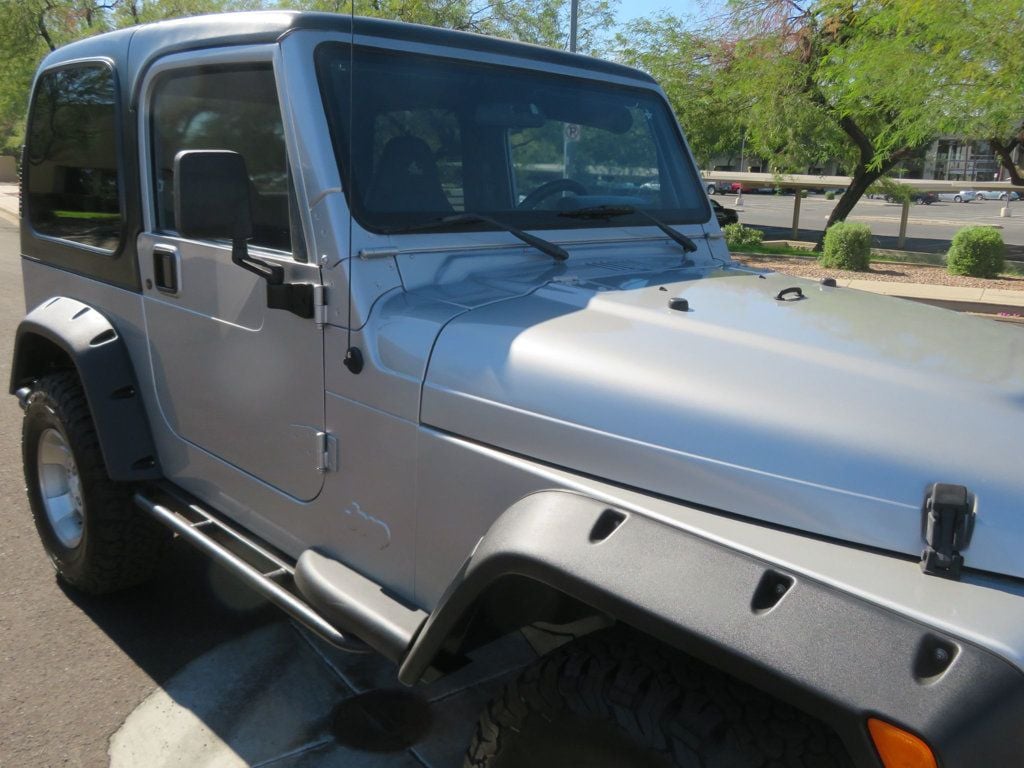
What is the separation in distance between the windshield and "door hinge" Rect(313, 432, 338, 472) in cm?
56

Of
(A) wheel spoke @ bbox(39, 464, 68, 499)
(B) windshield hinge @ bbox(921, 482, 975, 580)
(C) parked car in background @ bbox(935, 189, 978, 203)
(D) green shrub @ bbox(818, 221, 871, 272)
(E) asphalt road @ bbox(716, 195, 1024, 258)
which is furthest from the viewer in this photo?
(C) parked car in background @ bbox(935, 189, 978, 203)

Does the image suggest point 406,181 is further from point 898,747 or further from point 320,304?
point 898,747

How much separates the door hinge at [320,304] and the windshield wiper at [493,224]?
0.24 m

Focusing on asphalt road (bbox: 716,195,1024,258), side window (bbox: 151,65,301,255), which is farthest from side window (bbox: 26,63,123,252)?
asphalt road (bbox: 716,195,1024,258)

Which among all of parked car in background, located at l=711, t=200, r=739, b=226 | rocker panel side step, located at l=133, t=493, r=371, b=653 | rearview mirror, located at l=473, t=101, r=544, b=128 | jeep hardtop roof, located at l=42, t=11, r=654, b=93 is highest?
jeep hardtop roof, located at l=42, t=11, r=654, b=93

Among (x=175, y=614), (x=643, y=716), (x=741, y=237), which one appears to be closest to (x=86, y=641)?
(x=175, y=614)

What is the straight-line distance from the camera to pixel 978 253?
1443cm

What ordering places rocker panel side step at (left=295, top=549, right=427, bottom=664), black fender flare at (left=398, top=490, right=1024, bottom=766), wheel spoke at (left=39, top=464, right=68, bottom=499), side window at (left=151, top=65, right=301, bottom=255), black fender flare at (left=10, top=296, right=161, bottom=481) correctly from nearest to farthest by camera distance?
black fender flare at (left=398, top=490, right=1024, bottom=766) < rocker panel side step at (left=295, top=549, right=427, bottom=664) < side window at (left=151, top=65, right=301, bottom=255) < black fender flare at (left=10, top=296, right=161, bottom=481) < wheel spoke at (left=39, top=464, right=68, bottom=499)

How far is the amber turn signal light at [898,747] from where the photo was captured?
1275 millimetres

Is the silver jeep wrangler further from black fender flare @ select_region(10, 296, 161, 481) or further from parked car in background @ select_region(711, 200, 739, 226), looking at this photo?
parked car in background @ select_region(711, 200, 739, 226)

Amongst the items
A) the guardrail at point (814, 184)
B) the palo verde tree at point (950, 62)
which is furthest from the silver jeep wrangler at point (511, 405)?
the guardrail at point (814, 184)

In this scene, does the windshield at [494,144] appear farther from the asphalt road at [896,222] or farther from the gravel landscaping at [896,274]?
the asphalt road at [896,222]

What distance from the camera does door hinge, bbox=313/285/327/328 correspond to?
2.27 meters

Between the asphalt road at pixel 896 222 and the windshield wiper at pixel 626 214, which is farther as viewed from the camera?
the asphalt road at pixel 896 222
